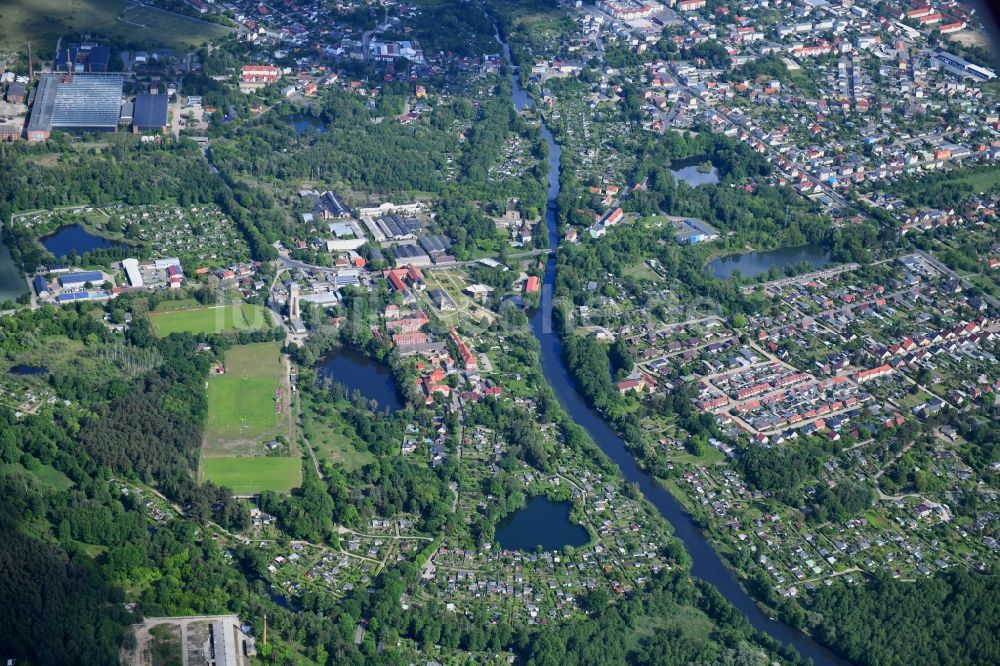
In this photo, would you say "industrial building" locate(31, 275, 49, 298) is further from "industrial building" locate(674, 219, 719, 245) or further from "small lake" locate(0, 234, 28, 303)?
"industrial building" locate(674, 219, 719, 245)

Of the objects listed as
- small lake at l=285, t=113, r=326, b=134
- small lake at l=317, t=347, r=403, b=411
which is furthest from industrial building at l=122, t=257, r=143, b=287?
small lake at l=285, t=113, r=326, b=134

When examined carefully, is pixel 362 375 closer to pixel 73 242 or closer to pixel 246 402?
pixel 246 402

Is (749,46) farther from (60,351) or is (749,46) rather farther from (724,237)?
(60,351)

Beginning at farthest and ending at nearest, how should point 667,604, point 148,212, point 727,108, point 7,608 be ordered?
point 727,108 < point 148,212 < point 667,604 < point 7,608

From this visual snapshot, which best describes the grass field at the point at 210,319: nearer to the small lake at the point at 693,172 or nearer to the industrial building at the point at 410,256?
the industrial building at the point at 410,256

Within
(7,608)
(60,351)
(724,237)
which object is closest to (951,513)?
(724,237)

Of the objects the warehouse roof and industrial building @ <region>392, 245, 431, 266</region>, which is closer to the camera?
industrial building @ <region>392, 245, 431, 266</region>

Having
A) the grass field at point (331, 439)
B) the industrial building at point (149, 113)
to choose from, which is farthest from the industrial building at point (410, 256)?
the industrial building at point (149, 113)
